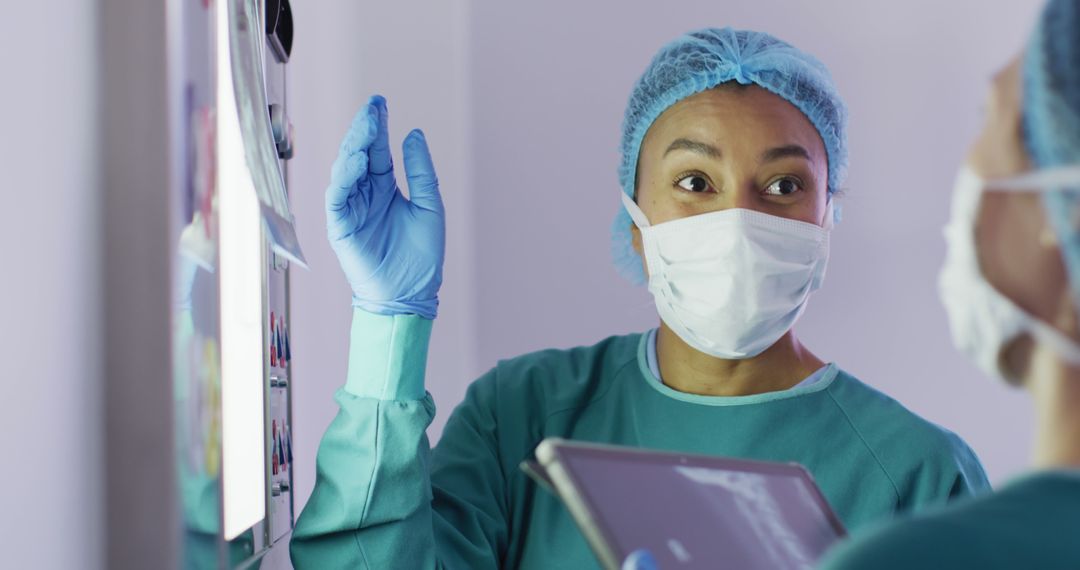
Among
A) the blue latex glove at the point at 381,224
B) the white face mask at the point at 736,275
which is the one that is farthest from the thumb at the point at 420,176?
the white face mask at the point at 736,275

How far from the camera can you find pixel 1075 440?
59 cm

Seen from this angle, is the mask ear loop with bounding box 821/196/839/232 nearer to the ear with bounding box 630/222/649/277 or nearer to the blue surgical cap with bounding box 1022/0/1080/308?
the ear with bounding box 630/222/649/277

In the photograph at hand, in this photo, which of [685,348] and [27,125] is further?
[685,348]

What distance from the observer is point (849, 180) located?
90.2 inches

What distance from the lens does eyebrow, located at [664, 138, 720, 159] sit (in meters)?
1.58

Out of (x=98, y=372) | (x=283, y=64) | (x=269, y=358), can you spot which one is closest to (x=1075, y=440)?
(x=98, y=372)

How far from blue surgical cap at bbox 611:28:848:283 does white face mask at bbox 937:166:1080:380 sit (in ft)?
3.20

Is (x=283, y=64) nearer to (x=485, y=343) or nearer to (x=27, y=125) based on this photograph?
(x=27, y=125)

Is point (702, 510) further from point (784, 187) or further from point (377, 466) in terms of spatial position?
point (784, 187)

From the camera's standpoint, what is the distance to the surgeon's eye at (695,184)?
5.24 feet

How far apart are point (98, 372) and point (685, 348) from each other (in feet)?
3.16

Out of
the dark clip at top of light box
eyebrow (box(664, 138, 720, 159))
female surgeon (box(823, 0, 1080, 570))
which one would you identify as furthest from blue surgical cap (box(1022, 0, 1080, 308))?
the dark clip at top of light box

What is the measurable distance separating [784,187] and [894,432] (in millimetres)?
382

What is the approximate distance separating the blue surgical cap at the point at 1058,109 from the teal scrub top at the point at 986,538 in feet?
0.36
